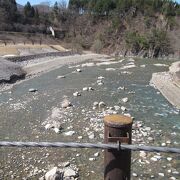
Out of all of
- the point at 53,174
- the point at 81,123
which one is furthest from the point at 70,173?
the point at 81,123

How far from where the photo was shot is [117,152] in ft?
6.66

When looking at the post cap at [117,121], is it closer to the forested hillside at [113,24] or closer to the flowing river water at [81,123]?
the flowing river water at [81,123]

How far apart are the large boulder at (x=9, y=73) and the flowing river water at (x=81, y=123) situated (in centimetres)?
145

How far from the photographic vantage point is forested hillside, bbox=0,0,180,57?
50938 mm

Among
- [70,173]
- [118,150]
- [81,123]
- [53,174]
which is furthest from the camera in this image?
[81,123]

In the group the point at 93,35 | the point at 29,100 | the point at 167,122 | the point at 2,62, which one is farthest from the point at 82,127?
the point at 93,35

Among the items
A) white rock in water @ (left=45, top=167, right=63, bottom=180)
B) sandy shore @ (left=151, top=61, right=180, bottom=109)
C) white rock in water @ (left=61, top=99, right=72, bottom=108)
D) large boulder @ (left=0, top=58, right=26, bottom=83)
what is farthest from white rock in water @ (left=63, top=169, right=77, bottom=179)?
large boulder @ (left=0, top=58, right=26, bottom=83)

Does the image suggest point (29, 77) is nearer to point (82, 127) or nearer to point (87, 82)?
point (87, 82)

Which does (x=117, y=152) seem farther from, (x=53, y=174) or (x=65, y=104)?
(x=65, y=104)

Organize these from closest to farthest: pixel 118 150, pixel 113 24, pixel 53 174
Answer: pixel 118 150, pixel 53 174, pixel 113 24

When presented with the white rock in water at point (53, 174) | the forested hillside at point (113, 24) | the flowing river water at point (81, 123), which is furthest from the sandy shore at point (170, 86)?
the forested hillside at point (113, 24)

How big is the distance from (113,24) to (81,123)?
50232 millimetres

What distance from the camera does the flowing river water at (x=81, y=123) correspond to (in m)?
8.41

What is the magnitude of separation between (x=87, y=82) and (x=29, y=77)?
6.10 meters
